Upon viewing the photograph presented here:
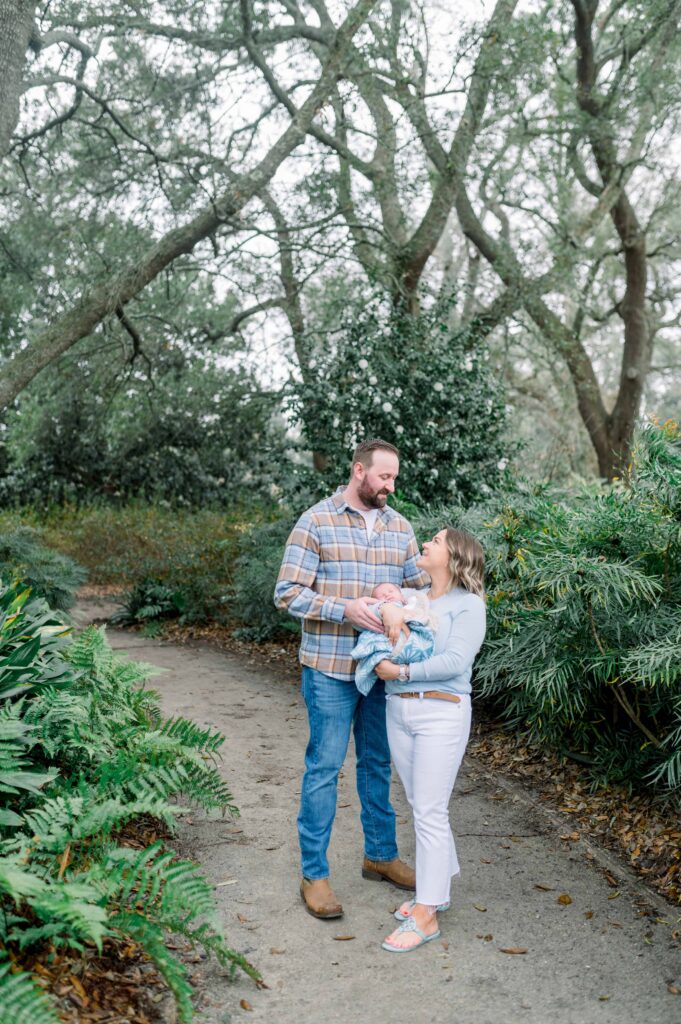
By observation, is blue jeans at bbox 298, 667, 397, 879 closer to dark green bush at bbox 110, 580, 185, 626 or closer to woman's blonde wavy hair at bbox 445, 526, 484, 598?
woman's blonde wavy hair at bbox 445, 526, 484, 598

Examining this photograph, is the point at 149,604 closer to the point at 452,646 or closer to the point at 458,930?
the point at 458,930

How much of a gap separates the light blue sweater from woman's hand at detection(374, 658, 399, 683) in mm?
64

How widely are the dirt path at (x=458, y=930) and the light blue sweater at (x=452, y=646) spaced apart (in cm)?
105

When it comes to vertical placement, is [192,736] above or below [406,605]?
below

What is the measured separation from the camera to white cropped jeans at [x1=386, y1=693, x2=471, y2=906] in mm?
3611

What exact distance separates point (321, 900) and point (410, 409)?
6279mm

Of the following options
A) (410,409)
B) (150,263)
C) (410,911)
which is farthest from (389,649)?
(150,263)

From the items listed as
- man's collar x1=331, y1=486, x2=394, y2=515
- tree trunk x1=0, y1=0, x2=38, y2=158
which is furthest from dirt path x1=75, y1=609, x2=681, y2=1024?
tree trunk x1=0, y1=0, x2=38, y2=158

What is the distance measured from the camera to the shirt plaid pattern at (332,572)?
3.83 m

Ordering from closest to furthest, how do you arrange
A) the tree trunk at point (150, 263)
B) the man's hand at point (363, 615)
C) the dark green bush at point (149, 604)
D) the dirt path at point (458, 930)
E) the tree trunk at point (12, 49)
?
the dirt path at point (458, 930), the man's hand at point (363, 615), the tree trunk at point (12, 49), the tree trunk at point (150, 263), the dark green bush at point (149, 604)

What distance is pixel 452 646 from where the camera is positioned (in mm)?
3578

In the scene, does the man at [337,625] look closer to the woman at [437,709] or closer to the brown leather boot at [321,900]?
the brown leather boot at [321,900]

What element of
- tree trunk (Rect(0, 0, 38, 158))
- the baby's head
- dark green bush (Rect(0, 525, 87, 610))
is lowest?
dark green bush (Rect(0, 525, 87, 610))

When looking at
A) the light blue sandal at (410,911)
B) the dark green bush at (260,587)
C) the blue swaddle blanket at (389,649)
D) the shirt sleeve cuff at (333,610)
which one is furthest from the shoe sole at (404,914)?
the dark green bush at (260,587)
